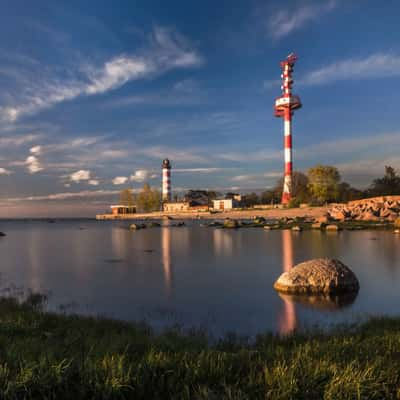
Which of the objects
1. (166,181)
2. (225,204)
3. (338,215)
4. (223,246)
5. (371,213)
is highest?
(166,181)

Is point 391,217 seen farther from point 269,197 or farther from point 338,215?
point 269,197

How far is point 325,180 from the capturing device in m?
94.9

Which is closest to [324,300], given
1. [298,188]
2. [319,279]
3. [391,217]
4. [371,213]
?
[319,279]

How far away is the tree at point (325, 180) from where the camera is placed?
309ft

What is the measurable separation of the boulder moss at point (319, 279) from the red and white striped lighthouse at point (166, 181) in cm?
14032

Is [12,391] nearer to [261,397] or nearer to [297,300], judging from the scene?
[261,397]

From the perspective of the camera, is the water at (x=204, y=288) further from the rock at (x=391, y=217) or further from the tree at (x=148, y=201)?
the tree at (x=148, y=201)

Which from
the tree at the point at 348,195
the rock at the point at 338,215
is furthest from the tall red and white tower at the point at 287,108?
the rock at the point at 338,215

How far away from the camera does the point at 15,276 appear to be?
1670cm

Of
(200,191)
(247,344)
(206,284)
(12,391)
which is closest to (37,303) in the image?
(206,284)

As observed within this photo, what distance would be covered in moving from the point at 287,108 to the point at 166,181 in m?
72.0

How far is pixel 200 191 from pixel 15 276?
174m

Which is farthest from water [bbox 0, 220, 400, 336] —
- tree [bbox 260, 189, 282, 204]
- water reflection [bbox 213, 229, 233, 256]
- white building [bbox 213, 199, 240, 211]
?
white building [bbox 213, 199, 240, 211]

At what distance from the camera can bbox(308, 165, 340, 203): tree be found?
309 feet
